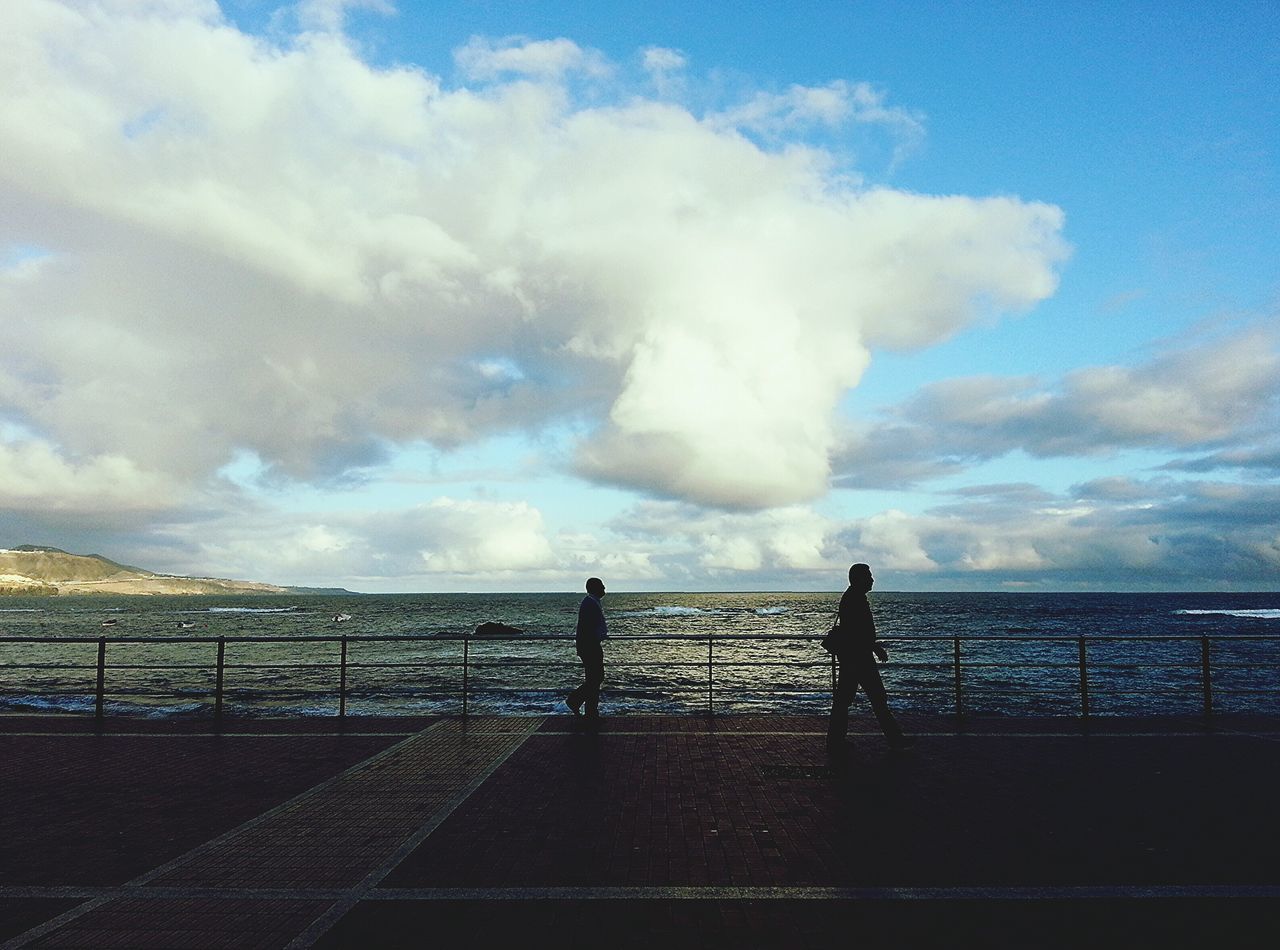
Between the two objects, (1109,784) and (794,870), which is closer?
(794,870)

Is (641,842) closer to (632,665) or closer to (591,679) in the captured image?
(591,679)

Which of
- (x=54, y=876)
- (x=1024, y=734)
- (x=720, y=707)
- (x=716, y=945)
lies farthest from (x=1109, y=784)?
(x=720, y=707)

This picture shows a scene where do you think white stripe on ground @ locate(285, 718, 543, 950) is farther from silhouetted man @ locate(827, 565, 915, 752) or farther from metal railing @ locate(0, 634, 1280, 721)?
silhouetted man @ locate(827, 565, 915, 752)

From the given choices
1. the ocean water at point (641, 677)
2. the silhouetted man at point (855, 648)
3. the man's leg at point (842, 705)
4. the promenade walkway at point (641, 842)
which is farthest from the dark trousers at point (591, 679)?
the silhouetted man at point (855, 648)

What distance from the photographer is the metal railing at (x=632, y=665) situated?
11.4 metres

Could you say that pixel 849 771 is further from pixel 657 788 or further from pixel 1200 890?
pixel 1200 890

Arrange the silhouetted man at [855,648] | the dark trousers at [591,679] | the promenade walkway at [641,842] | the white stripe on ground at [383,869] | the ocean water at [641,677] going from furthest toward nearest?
the ocean water at [641,677] < the dark trousers at [591,679] < the silhouetted man at [855,648] < the promenade walkway at [641,842] < the white stripe on ground at [383,869]

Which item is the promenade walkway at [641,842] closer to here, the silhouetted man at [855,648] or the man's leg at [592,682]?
the silhouetted man at [855,648]

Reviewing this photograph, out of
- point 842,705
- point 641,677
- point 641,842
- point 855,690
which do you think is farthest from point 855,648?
point 641,677

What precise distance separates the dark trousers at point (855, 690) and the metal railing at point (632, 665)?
757mm

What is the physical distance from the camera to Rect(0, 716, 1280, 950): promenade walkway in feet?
15.1

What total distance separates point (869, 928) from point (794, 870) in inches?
40.1

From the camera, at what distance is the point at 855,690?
9.12 meters

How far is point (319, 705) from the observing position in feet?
75.7
